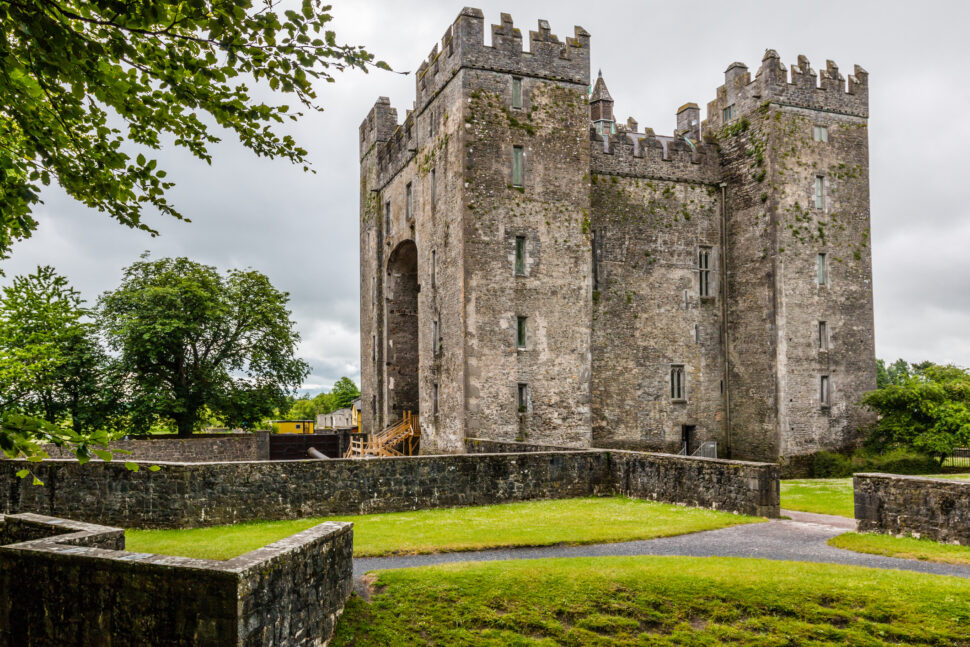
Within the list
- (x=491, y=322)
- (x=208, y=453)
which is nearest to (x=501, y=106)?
(x=491, y=322)

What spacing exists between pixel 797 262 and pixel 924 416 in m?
7.11

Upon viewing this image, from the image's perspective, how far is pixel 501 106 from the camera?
86.9 feet

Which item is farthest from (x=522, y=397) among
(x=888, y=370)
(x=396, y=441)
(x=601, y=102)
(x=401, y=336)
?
(x=888, y=370)

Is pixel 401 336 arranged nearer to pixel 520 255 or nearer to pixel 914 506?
pixel 520 255

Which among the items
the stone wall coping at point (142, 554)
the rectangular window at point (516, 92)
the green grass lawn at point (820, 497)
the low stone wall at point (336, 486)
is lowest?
the green grass lawn at point (820, 497)

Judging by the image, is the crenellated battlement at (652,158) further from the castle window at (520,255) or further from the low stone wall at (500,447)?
the low stone wall at (500,447)

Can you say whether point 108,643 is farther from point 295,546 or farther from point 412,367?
point 412,367

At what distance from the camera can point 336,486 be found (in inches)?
576

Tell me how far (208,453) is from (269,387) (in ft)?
32.4

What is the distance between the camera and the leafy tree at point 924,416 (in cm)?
2716

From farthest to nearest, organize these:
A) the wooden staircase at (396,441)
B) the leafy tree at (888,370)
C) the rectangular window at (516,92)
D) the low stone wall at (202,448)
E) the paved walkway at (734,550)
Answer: the leafy tree at (888,370)
the wooden staircase at (396,441)
the low stone wall at (202,448)
the rectangular window at (516,92)
the paved walkway at (734,550)

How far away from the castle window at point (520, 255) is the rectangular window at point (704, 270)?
8.25 m

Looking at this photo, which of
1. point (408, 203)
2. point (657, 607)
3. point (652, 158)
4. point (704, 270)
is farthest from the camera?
point (408, 203)

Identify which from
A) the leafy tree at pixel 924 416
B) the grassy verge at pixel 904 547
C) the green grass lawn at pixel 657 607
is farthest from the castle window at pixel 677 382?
the green grass lawn at pixel 657 607
